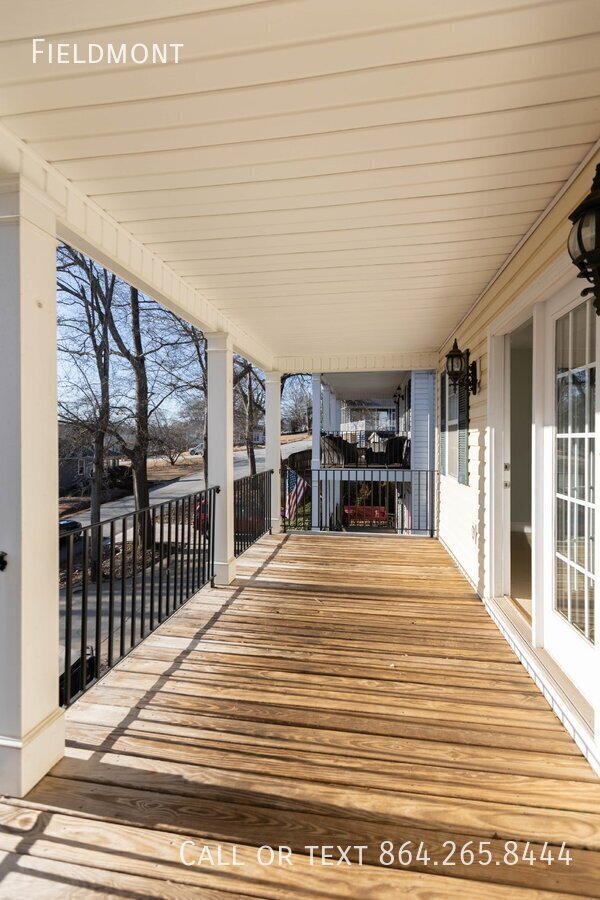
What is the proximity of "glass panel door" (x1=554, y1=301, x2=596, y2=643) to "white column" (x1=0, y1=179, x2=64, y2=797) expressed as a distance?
2.34 metres

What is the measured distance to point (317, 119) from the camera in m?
1.57

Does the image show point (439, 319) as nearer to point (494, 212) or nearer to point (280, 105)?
point (494, 212)

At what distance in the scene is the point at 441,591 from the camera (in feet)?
→ 12.7

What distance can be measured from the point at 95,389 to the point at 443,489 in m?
7.26

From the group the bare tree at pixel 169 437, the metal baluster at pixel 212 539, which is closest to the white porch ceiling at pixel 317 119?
the metal baluster at pixel 212 539

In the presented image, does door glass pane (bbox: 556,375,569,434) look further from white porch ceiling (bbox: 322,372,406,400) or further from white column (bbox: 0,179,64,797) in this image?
white porch ceiling (bbox: 322,372,406,400)

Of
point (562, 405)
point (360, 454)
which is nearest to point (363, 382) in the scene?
point (360, 454)

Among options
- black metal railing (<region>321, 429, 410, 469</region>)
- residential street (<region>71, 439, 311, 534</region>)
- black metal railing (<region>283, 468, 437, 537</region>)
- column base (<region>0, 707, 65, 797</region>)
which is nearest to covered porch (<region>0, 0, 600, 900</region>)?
column base (<region>0, 707, 65, 797</region>)

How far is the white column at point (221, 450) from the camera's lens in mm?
4027

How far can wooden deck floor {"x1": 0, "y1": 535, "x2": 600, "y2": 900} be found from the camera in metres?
1.36

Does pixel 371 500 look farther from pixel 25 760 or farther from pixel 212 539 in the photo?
pixel 25 760

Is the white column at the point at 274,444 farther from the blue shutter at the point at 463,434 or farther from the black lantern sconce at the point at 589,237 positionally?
the black lantern sconce at the point at 589,237

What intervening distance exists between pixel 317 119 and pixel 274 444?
4993 mm

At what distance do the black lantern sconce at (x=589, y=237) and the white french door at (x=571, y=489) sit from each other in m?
0.49
